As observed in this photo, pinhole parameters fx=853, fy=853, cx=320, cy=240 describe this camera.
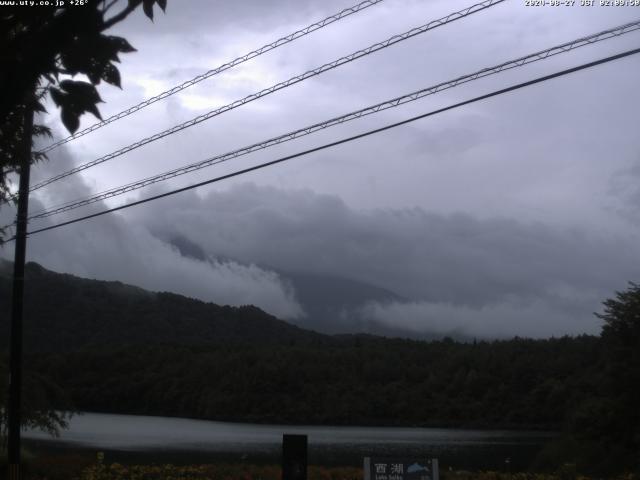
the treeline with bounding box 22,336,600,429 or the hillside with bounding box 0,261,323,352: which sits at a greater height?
the hillside with bounding box 0,261,323,352

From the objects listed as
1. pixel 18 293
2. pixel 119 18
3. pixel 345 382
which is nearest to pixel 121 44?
pixel 119 18

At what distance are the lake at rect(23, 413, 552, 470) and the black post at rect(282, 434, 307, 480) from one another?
1031 cm

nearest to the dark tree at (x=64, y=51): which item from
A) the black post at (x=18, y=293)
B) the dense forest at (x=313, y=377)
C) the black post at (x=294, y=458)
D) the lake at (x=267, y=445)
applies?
the black post at (x=294, y=458)

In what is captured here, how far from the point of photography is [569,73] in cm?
982

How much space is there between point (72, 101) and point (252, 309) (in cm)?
11126

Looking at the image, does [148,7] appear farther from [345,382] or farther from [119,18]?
[345,382]

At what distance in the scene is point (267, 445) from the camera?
119ft

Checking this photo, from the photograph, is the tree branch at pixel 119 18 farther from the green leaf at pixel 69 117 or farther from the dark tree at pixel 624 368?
the dark tree at pixel 624 368

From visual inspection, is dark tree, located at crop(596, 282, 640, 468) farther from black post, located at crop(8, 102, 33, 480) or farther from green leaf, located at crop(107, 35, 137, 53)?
green leaf, located at crop(107, 35, 137, 53)

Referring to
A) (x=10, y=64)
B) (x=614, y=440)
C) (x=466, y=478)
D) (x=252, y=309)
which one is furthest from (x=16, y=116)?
(x=252, y=309)

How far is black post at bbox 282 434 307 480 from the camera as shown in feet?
40.9

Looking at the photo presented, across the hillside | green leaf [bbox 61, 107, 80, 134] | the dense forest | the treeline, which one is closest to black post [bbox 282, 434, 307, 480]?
green leaf [bbox 61, 107, 80, 134]

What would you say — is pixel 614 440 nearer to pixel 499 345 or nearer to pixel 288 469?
pixel 288 469

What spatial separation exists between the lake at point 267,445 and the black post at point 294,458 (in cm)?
1031
